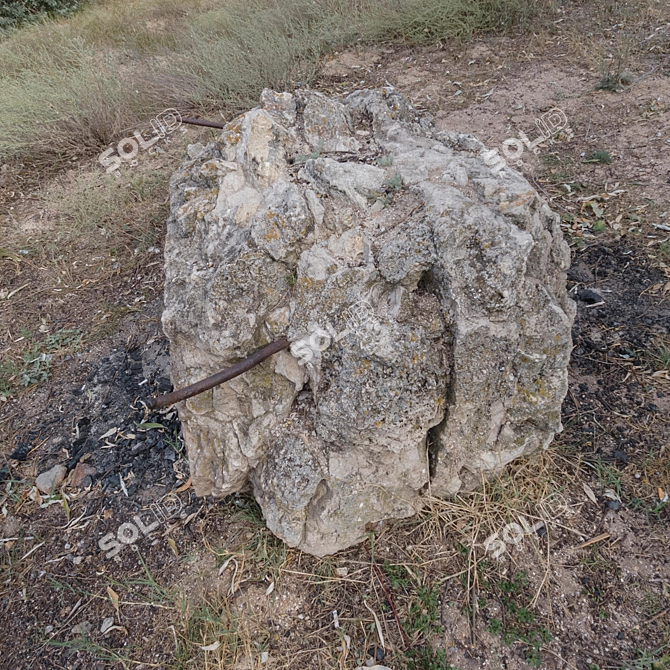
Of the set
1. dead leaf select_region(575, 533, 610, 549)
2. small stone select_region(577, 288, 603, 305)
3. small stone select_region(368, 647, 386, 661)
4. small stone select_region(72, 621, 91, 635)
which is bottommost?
dead leaf select_region(575, 533, 610, 549)

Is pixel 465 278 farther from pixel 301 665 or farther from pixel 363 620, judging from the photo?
pixel 301 665

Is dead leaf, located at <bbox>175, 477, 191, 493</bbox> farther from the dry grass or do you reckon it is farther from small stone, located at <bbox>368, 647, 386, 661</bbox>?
the dry grass

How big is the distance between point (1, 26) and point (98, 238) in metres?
6.07

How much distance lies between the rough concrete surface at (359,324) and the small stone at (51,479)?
106cm

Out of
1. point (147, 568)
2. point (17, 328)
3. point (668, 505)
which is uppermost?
point (17, 328)

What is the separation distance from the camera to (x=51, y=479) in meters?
2.79

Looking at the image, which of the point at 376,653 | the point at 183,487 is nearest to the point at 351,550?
the point at 376,653

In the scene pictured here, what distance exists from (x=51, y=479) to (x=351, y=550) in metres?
1.69

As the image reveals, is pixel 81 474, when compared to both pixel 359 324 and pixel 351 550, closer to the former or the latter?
pixel 351 550

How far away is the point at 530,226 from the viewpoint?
76.9 inches

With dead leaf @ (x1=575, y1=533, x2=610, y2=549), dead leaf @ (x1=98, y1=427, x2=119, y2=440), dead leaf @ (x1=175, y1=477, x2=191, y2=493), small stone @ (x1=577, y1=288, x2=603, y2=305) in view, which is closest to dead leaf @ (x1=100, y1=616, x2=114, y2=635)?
dead leaf @ (x1=175, y1=477, x2=191, y2=493)

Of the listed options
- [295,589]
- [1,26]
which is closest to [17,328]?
[295,589]

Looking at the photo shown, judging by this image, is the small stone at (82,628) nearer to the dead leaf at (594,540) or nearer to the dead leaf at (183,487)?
the dead leaf at (183,487)

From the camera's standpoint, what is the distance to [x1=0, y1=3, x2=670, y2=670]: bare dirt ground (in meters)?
2.02
